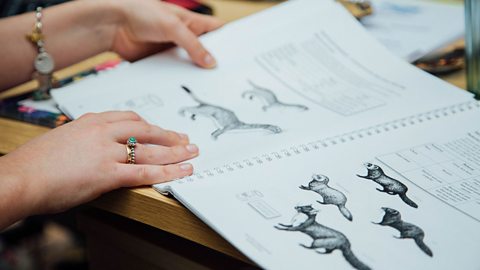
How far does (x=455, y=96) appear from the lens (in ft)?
2.33

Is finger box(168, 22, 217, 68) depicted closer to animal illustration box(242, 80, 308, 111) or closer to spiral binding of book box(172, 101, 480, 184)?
animal illustration box(242, 80, 308, 111)

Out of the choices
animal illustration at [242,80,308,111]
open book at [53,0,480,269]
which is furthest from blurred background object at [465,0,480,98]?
animal illustration at [242,80,308,111]

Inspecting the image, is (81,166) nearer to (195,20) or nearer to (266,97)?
(266,97)

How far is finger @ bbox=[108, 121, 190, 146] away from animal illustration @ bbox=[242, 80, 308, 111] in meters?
0.12

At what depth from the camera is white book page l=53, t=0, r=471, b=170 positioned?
2.14 ft

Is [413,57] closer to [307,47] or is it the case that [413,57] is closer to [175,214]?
[307,47]

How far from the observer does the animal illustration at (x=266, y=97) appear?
70cm

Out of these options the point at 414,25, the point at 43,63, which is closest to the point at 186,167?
the point at 43,63

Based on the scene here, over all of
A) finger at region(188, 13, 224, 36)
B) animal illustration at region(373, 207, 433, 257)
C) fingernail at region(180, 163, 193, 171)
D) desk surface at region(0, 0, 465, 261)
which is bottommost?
desk surface at region(0, 0, 465, 261)

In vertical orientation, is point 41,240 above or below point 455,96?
below

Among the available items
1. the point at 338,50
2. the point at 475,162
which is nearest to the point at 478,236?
the point at 475,162

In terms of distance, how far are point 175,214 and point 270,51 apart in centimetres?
34

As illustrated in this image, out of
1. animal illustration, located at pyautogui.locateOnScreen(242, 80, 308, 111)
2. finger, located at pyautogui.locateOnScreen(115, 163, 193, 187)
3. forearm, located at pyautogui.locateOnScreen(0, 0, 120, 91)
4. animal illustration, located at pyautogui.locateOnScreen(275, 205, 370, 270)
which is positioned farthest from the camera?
forearm, located at pyautogui.locateOnScreen(0, 0, 120, 91)

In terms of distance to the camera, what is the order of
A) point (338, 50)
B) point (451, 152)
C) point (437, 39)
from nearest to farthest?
point (451, 152), point (338, 50), point (437, 39)
